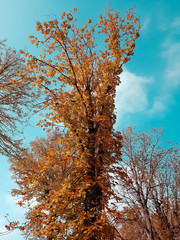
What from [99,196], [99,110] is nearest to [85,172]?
[99,196]

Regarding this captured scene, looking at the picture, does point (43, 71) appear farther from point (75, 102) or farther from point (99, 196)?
point (99, 196)

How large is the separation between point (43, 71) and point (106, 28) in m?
3.69

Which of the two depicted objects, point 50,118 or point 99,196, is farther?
point 50,118

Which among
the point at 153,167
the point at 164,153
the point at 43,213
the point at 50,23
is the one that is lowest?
the point at 43,213

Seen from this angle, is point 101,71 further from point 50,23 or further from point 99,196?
point 99,196

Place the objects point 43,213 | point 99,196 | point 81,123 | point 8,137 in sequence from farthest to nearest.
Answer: point 8,137 → point 81,123 → point 99,196 → point 43,213

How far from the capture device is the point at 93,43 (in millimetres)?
7465

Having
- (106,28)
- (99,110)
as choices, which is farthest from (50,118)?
(106,28)

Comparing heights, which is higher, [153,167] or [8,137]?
[8,137]

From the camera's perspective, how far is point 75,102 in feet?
20.5

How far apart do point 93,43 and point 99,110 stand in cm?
343

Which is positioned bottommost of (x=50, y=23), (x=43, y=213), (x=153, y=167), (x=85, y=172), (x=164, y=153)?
(x=43, y=213)

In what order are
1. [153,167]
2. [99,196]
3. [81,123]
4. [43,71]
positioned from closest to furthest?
[99,196] < [81,123] < [43,71] < [153,167]

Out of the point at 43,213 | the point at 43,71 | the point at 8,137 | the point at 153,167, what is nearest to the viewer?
the point at 43,213
